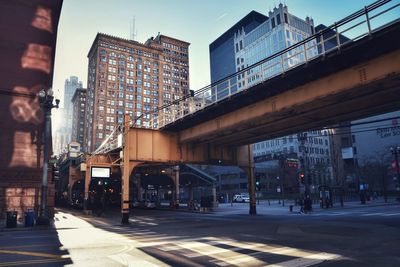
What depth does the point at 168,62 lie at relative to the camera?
150 m

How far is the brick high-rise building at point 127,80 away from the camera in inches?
5079

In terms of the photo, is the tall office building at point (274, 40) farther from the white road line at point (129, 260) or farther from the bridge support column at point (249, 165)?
the white road line at point (129, 260)

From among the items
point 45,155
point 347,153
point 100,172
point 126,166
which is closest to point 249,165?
point 126,166

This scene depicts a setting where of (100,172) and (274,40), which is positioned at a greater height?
(274,40)

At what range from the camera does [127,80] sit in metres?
136

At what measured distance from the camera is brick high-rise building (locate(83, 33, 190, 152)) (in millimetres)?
129000

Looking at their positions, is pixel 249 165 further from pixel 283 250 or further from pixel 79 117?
pixel 79 117

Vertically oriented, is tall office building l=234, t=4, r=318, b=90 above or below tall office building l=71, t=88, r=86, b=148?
above

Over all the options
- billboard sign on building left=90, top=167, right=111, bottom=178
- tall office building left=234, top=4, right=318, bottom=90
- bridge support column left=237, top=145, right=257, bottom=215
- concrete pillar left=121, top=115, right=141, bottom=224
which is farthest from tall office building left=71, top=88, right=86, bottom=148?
concrete pillar left=121, top=115, right=141, bottom=224

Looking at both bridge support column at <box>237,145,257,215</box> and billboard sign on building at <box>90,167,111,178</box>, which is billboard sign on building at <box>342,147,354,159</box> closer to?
bridge support column at <box>237,145,257,215</box>

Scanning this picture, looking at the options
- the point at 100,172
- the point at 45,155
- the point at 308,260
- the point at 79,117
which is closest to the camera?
the point at 308,260

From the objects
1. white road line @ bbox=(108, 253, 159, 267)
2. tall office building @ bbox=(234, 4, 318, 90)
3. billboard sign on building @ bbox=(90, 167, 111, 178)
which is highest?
tall office building @ bbox=(234, 4, 318, 90)

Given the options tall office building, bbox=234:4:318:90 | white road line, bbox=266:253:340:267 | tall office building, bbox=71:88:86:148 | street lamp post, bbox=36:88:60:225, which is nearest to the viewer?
white road line, bbox=266:253:340:267

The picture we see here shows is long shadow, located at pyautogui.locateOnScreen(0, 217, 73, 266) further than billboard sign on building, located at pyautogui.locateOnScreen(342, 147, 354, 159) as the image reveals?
No
